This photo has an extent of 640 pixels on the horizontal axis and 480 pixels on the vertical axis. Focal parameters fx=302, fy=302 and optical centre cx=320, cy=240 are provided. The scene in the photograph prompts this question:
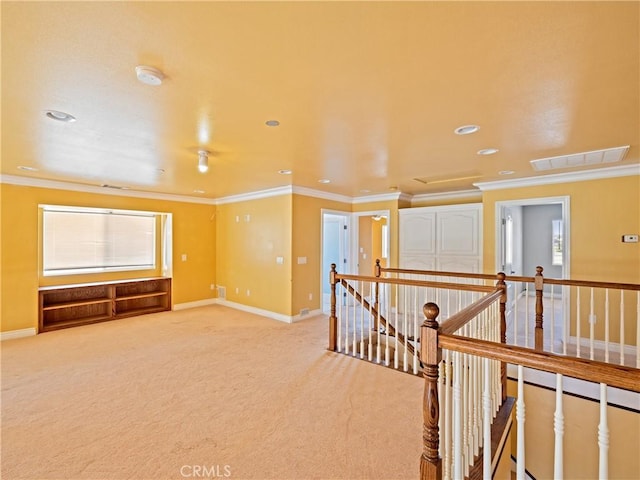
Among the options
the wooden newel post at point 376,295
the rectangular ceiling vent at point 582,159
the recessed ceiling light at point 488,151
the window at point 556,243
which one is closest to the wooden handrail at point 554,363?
the recessed ceiling light at point 488,151

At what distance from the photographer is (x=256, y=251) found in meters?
6.19

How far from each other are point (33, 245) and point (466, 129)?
6393 mm

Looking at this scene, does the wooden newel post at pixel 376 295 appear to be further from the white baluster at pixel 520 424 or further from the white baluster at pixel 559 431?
the white baluster at pixel 559 431

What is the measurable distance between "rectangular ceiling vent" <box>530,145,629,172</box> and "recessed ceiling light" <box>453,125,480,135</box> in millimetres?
1526

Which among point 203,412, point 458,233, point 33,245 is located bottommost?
point 203,412

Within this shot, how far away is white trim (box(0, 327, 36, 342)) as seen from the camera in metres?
4.59

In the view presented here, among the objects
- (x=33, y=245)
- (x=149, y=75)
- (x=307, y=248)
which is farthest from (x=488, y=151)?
(x=33, y=245)

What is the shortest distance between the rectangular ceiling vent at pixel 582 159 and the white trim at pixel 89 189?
6248 mm

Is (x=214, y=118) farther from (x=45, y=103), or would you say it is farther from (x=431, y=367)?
(x=431, y=367)

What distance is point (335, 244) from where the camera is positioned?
28.6 ft

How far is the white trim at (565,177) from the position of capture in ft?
12.9

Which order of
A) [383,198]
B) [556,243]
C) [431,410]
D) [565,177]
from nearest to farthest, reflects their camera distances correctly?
1. [431,410]
2. [565,177]
3. [383,198]
4. [556,243]

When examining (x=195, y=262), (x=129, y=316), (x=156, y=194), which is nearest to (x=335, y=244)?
(x=195, y=262)

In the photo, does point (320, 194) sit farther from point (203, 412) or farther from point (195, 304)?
point (203, 412)
